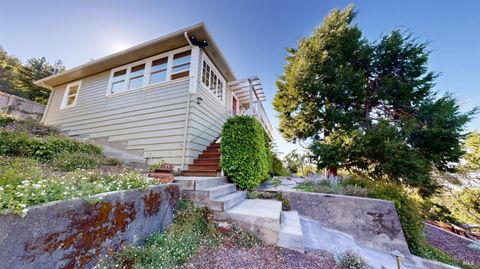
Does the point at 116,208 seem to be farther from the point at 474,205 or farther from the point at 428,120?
the point at 474,205

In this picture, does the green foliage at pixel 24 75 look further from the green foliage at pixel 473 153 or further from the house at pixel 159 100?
the green foliage at pixel 473 153

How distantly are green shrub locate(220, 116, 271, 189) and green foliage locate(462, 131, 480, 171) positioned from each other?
9.59 m

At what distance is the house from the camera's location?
5645 millimetres

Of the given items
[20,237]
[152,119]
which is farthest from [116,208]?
[152,119]

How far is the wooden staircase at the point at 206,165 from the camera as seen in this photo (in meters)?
5.03

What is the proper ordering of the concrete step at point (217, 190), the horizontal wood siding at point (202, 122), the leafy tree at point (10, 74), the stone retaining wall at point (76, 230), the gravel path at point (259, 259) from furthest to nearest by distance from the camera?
the leafy tree at point (10, 74), the horizontal wood siding at point (202, 122), the concrete step at point (217, 190), the gravel path at point (259, 259), the stone retaining wall at point (76, 230)

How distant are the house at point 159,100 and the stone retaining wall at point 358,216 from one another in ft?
9.08

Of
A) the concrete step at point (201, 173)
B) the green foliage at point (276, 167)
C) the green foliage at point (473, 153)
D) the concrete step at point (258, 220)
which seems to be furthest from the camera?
the green foliage at point (276, 167)

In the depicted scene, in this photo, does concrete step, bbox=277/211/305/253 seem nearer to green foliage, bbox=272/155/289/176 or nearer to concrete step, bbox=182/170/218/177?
concrete step, bbox=182/170/218/177

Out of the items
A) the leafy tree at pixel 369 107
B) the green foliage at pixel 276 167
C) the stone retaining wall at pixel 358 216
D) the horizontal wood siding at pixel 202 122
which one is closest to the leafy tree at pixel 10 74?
the horizontal wood siding at pixel 202 122

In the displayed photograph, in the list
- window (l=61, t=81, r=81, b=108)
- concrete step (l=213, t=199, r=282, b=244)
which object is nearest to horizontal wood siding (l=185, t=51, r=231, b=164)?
concrete step (l=213, t=199, r=282, b=244)

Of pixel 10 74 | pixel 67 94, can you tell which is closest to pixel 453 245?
pixel 67 94

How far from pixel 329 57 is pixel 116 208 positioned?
10.0m

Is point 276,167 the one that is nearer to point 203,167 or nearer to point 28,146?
point 203,167
